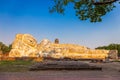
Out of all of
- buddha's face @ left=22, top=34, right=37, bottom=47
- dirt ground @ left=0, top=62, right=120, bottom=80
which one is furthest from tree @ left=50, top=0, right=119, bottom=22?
buddha's face @ left=22, top=34, right=37, bottom=47

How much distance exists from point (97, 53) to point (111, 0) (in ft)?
89.6

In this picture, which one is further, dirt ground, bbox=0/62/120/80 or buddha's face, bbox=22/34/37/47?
buddha's face, bbox=22/34/37/47

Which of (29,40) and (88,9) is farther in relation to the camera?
(29,40)

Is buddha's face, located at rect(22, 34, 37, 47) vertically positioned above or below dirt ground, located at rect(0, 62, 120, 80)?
above

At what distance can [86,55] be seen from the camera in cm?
4288

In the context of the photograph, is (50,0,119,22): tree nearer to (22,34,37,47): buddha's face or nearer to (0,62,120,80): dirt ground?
(0,62,120,80): dirt ground

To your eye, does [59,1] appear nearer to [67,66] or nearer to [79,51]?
[67,66]

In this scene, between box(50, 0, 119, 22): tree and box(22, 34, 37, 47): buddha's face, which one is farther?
box(22, 34, 37, 47): buddha's face
